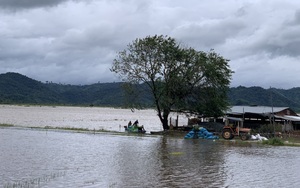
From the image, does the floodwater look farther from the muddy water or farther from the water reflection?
the muddy water

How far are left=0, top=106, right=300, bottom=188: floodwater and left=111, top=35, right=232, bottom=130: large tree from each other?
1886 centimetres

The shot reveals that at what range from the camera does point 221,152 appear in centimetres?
3025

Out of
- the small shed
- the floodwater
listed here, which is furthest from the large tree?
the floodwater

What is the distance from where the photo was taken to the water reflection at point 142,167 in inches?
685

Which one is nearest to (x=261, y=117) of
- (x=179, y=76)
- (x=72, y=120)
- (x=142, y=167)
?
(x=179, y=76)

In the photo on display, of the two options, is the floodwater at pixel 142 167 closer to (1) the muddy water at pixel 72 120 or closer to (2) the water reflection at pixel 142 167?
(2) the water reflection at pixel 142 167

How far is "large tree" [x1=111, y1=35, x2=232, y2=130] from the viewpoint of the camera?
50.0 metres

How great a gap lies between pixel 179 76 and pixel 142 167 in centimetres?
2939

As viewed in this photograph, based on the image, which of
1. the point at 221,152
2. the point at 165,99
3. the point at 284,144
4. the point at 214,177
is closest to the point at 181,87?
the point at 165,99

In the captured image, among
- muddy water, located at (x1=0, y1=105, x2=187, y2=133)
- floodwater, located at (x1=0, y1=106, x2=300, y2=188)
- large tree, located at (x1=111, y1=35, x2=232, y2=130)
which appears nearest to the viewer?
floodwater, located at (x1=0, y1=106, x2=300, y2=188)

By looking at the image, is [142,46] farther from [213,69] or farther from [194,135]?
[194,135]

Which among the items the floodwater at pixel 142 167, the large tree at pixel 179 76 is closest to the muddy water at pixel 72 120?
the large tree at pixel 179 76

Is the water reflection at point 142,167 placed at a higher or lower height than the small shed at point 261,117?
lower

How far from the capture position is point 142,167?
2159 centimetres
